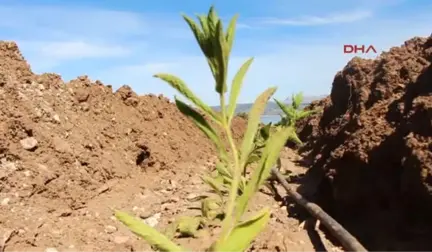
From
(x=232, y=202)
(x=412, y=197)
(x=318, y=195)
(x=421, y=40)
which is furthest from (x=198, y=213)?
(x=232, y=202)

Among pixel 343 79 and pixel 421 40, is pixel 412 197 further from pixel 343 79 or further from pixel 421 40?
pixel 343 79

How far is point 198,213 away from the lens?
4199 millimetres

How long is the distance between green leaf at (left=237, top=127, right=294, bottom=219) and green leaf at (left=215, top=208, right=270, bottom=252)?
35 mm

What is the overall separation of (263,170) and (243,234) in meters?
0.10

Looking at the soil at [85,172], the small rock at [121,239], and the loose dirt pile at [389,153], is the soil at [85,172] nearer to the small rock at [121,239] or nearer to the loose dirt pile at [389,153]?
the small rock at [121,239]

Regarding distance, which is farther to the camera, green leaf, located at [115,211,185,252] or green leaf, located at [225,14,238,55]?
green leaf, located at [225,14,238,55]

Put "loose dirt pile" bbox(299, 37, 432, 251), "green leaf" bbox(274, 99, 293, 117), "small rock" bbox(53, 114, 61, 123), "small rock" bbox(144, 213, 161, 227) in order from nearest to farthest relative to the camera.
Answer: "loose dirt pile" bbox(299, 37, 432, 251), "small rock" bbox(144, 213, 161, 227), "small rock" bbox(53, 114, 61, 123), "green leaf" bbox(274, 99, 293, 117)

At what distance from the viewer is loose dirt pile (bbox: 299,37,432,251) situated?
307 centimetres

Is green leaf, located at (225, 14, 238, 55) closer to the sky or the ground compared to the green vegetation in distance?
closer to the sky

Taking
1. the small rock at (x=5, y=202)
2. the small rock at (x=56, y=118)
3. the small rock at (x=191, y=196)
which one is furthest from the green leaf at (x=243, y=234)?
the small rock at (x=56, y=118)

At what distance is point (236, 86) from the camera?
897 mm

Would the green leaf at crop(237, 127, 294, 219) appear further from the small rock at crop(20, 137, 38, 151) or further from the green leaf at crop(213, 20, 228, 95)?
the small rock at crop(20, 137, 38, 151)

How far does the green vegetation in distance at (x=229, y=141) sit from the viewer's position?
73 centimetres

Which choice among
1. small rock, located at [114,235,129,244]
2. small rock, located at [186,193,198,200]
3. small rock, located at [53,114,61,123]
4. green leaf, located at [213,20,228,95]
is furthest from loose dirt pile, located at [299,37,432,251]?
small rock, located at [53,114,61,123]
